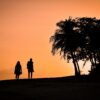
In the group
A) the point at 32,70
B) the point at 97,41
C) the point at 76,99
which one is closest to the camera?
the point at 76,99

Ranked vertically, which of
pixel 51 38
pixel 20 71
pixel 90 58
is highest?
pixel 51 38

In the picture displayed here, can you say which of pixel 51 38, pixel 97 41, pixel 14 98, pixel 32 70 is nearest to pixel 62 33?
pixel 51 38

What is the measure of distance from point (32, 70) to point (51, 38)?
24059 millimetres

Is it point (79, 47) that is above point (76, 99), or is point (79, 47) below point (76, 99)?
above

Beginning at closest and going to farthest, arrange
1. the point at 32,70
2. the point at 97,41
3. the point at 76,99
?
the point at 76,99 < the point at 32,70 < the point at 97,41

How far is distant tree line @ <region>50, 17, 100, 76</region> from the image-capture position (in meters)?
55.7

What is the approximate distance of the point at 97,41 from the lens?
5497 cm

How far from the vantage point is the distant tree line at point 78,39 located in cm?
5566

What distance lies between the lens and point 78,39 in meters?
56.3

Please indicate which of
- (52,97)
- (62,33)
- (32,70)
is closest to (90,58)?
(62,33)

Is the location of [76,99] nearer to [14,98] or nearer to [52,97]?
[52,97]

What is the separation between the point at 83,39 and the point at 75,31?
2.28 m

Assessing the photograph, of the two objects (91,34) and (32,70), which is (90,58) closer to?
(91,34)

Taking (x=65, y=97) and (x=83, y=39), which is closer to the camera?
Result: (x=65, y=97)
